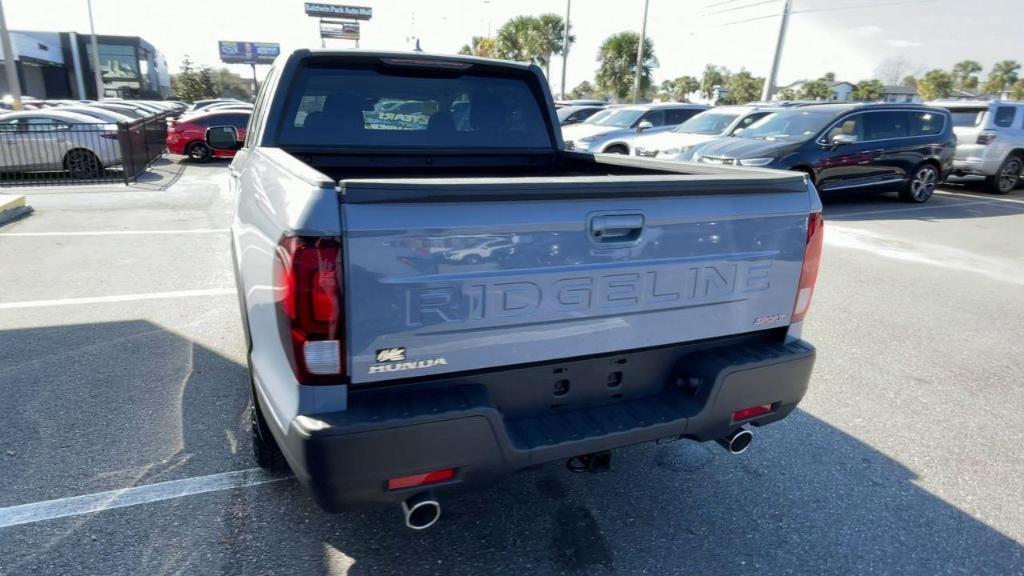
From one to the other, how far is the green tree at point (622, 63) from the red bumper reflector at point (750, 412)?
162ft

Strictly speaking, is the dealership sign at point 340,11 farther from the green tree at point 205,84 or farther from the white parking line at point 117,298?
the white parking line at point 117,298

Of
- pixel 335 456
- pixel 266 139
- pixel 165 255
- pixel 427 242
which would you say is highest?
pixel 266 139

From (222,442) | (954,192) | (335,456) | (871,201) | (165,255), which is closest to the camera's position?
(335,456)

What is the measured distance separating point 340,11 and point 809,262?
82.2 m

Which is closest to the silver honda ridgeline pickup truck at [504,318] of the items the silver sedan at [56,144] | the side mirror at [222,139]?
the side mirror at [222,139]

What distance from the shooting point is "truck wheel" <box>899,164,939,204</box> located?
1191cm

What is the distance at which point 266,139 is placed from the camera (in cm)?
332

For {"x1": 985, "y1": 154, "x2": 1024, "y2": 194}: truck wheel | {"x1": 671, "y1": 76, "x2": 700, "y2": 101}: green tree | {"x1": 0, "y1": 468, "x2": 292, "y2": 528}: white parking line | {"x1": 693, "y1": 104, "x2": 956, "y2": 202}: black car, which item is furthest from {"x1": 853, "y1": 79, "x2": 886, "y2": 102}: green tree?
{"x1": 0, "y1": 468, "x2": 292, "y2": 528}: white parking line

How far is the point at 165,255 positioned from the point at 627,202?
6849 mm

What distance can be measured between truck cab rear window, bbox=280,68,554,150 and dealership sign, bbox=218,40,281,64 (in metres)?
88.4

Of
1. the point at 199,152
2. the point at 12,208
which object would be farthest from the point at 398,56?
the point at 199,152

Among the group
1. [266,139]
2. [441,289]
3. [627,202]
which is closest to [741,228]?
[627,202]

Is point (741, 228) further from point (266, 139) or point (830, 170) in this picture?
point (830, 170)

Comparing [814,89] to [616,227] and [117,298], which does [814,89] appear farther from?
[616,227]
